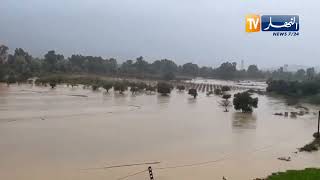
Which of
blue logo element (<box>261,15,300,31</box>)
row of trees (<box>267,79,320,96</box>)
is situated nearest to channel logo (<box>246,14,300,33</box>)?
blue logo element (<box>261,15,300,31</box>)

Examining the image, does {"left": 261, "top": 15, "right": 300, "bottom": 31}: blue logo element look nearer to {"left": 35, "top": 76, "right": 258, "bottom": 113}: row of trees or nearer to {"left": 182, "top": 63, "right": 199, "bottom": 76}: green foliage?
{"left": 35, "top": 76, "right": 258, "bottom": 113}: row of trees

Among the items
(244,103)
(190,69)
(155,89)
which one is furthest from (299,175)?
(190,69)

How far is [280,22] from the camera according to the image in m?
19.6

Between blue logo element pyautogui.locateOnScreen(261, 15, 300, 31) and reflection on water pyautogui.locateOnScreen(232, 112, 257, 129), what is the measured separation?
30.1 feet

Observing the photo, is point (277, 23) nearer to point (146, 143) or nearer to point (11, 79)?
point (146, 143)

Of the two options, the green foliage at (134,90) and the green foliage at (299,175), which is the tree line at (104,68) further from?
the green foliage at (299,175)

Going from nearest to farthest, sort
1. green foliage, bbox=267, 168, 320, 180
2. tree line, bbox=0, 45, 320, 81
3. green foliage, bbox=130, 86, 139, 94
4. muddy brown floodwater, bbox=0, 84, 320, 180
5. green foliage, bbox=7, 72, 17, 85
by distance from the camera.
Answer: green foliage, bbox=267, 168, 320, 180
muddy brown floodwater, bbox=0, 84, 320, 180
green foliage, bbox=130, 86, 139, 94
green foliage, bbox=7, 72, 17, 85
tree line, bbox=0, 45, 320, 81

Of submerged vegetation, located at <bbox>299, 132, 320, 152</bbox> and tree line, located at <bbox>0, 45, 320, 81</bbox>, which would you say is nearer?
submerged vegetation, located at <bbox>299, 132, 320, 152</bbox>

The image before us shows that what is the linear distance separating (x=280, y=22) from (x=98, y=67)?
79.7m

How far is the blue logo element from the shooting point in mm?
19422

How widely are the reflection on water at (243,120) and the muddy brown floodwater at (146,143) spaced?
7 centimetres

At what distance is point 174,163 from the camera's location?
655 inches

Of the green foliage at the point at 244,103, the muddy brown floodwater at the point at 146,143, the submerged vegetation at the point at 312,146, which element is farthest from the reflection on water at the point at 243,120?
the submerged vegetation at the point at 312,146

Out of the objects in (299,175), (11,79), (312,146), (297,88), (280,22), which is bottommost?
(312,146)
